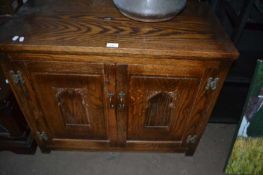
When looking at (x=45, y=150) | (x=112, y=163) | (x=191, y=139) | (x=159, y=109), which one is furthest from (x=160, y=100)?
(x=45, y=150)

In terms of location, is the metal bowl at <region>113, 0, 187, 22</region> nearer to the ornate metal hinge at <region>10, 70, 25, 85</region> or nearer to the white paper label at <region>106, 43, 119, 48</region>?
the white paper label at <region>106, 43, 119, 48</region>

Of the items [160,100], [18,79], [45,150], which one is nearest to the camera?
[18,79]

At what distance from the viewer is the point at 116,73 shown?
0.91 m

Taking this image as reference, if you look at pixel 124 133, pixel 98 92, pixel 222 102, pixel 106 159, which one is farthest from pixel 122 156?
pixel 222 102

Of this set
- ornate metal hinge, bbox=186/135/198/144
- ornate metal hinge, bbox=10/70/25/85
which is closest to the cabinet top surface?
ornate metal hinge, bbox=10/70/25/85

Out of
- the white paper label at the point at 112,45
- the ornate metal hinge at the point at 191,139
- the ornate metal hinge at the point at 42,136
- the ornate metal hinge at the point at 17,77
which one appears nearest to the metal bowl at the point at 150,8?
the white paper label at the point at 112,45

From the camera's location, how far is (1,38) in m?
0.84

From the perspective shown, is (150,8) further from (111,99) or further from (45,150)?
(45,150)

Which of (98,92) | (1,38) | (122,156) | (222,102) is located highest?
(1,38)

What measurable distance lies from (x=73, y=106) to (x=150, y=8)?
0.54 m

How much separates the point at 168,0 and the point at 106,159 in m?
0.92

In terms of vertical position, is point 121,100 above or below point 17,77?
below

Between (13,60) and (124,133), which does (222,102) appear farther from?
(13,60)

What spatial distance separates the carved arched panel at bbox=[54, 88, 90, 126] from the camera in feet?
3.26
